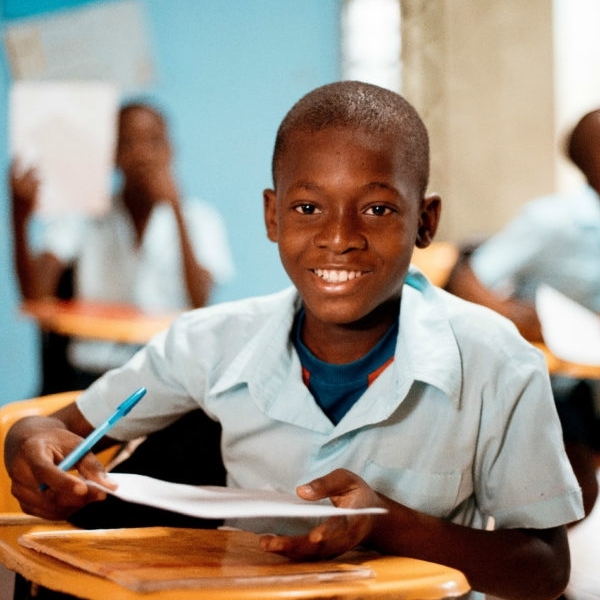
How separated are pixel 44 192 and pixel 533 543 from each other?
8.58 ft

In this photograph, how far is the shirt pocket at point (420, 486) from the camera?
122cm

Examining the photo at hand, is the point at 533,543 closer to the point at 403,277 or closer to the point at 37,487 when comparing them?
the point at 403,277

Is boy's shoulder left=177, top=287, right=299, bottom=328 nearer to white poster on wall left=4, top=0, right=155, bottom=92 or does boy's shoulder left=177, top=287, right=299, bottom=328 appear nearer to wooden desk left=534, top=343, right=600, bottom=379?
wooden desk left=534, top=343, right=600, bottom=379

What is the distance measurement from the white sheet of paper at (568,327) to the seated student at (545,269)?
3 centimetres

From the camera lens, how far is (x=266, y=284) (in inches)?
166

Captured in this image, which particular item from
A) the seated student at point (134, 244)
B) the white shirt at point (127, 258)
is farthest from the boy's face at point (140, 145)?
the white shirt at point (127, 258)

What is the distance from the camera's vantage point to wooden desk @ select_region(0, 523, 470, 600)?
0.89m

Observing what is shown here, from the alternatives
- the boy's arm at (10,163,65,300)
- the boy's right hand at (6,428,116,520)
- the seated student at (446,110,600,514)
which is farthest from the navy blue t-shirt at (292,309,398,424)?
the boy's arm at (10,163,65,300)

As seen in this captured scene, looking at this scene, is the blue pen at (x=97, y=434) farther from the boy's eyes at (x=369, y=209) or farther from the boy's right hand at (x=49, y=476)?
the boy's eyes at (x=369, y=209)

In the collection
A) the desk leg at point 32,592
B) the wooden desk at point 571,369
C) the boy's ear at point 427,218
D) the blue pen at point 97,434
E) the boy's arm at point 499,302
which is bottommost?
the wooden desk at point 571,369

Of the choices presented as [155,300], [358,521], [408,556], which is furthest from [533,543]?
[155,300]

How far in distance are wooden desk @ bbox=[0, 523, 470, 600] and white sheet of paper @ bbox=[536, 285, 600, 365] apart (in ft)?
5.52

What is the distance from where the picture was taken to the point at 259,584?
3.02 ft

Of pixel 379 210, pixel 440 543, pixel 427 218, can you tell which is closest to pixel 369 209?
pixel 379 210
